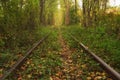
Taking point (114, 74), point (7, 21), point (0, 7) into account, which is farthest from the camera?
point (7, 21)

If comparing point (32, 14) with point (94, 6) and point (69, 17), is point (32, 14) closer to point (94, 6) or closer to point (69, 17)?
point (94, 6)

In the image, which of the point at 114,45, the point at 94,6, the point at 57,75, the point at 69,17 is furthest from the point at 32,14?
the point at 69,17

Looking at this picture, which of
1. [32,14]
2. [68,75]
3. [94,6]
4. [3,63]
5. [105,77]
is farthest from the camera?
[94,6]

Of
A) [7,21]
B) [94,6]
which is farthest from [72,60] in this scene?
[94,6]

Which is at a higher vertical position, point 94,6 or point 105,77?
point 94,6

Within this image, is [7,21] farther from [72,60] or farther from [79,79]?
[79,79]

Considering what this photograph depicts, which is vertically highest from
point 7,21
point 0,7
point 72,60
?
point 0,7

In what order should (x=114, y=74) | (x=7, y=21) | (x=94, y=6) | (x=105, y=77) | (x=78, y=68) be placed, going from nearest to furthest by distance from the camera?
(x=114, y=74) → (x=105, y=77) → (x=78, y=68) → (x=7, y=21) → (x=94, y=6)

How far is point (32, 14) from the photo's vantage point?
62.4 ft

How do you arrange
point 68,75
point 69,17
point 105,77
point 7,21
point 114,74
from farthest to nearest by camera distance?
point 69,17 → point 7,21 → point 68,75 → point 105,77 → point 114,74

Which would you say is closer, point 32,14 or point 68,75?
point 68,75

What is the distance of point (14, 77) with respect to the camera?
227 inches

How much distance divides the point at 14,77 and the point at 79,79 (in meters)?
1.65

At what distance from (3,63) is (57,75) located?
2.26 meters
